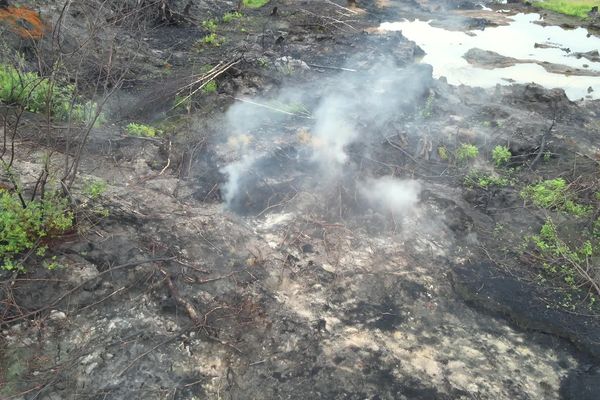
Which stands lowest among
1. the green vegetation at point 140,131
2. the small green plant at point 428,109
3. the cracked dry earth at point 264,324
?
the cracked dry earth at point 264,324

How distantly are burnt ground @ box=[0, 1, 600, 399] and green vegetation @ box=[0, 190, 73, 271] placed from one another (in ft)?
0.65

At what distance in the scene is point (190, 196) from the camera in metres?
6.45

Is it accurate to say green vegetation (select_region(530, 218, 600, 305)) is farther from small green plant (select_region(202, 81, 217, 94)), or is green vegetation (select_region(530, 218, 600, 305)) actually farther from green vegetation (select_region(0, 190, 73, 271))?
small green plant (select_region(202, 81, 217, 94))

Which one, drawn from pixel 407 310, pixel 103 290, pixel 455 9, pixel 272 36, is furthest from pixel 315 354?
pixel 455 9

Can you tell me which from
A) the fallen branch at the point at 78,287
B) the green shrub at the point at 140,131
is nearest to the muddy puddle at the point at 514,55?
the green shrub at the point at 140,131

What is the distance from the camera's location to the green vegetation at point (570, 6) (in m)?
18.7

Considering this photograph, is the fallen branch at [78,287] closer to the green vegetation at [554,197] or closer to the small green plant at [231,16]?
the green vegetation at [554,197]

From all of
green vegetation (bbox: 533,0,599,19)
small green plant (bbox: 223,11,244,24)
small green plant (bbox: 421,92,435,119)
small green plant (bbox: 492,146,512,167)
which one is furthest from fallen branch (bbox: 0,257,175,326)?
green vegetation (bbox: 533,0,599,19)

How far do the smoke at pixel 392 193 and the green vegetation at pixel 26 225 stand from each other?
4232 mm

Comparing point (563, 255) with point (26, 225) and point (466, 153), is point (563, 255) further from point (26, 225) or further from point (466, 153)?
point (26, 225)

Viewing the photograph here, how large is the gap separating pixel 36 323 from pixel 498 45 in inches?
625

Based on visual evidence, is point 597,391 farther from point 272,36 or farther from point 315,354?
point 272,36

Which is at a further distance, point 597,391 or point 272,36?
point 272,36

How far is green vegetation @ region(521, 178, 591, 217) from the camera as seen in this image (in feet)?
22.2
